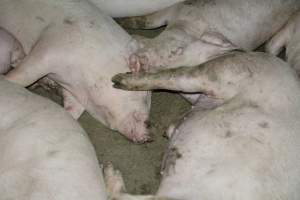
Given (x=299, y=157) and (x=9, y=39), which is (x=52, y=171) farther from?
(x=299, y=157)

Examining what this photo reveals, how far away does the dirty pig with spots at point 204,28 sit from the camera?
3096 mm

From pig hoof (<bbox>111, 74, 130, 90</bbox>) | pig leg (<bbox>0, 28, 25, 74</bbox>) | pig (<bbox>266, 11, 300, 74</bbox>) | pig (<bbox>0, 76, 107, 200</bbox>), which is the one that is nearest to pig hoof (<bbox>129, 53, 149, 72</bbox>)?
pig hoof (<bbox>111, 74, 130, 90</bbox>)

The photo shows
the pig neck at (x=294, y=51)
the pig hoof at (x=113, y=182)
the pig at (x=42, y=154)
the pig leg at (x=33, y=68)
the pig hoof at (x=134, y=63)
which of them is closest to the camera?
the pig at (x=42, y=154)

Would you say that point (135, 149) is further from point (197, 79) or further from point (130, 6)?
point (130, 6)

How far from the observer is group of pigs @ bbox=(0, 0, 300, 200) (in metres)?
2.41

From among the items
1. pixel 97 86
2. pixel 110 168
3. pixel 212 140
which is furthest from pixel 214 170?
pixel 97 86

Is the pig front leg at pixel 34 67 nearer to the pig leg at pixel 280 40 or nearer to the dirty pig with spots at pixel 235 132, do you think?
the dirty pig with spots at pixel 235 132

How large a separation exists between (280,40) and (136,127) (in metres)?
1.34

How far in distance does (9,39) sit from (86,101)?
0.61 meters

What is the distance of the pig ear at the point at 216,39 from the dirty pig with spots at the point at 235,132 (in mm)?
197

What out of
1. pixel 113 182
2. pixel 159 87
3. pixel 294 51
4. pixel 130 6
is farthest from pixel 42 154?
pixel 294 51

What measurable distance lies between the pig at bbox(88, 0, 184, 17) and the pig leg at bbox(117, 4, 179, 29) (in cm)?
4

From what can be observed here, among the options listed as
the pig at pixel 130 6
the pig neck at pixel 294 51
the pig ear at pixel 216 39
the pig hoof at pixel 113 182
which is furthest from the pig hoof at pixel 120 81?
the pig neck at pixel 294 51

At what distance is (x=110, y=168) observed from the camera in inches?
111
